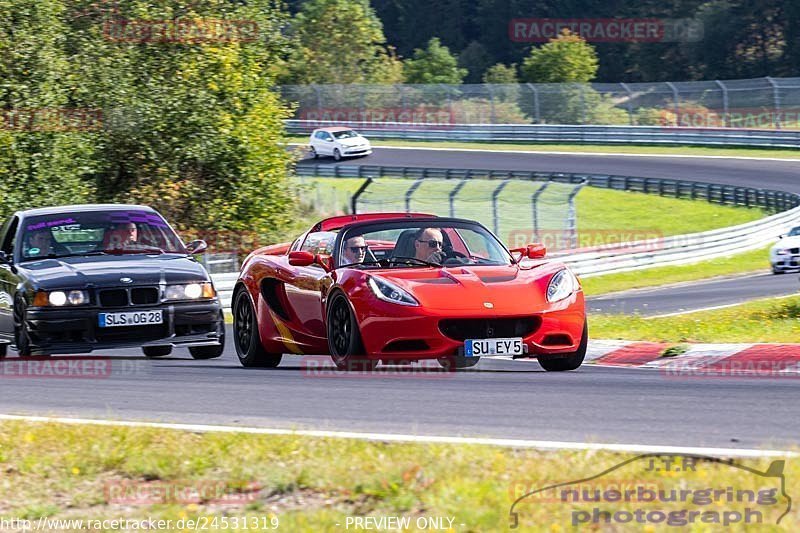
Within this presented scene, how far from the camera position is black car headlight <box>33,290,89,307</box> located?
10.9 metres

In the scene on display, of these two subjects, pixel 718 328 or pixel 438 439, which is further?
pixel 718 328

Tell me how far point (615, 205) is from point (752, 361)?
104ft

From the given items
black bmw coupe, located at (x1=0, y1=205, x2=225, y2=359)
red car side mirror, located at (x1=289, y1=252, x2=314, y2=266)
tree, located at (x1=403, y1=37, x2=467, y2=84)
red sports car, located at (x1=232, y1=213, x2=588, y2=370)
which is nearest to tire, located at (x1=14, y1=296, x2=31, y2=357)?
black bmw coupe, located at (x1=0, y1=205, x2=225, y2=359)

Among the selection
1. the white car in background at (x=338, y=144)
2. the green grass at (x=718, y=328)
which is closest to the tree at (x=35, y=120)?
the green grass at (x=718, y=328)

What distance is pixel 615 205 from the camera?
41312 mm

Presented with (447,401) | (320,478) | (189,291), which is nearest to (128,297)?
(189,291)

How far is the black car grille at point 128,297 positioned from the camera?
11.0 metres

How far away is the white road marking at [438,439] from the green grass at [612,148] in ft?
128

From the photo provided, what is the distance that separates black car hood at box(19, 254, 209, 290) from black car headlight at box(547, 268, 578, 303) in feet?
11.4

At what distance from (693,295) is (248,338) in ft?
45.5

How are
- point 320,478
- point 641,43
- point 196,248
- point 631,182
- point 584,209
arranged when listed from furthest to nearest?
point 641,43 < point 631,182 < point 584,209 < point 196,248 < point 320,478

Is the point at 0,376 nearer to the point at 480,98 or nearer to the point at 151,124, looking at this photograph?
the point at 151,124

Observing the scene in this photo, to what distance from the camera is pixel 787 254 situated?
27219 mm

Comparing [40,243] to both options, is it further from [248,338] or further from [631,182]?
[631,182]
